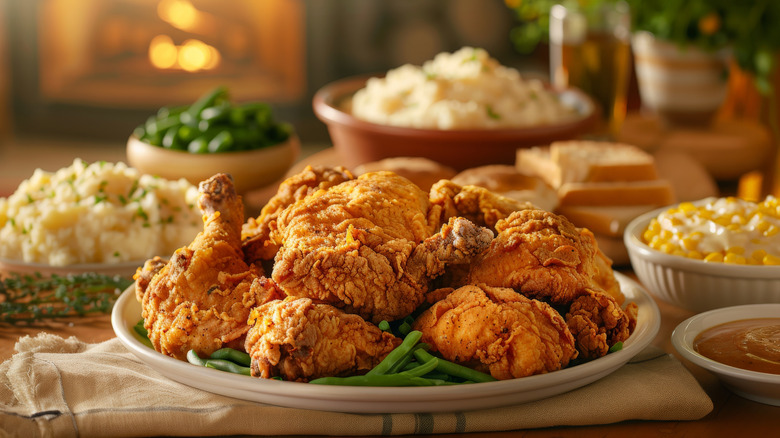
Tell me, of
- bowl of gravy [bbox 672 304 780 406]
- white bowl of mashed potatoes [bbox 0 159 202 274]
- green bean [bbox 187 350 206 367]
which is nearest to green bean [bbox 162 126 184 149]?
white bowl of mashed potatoes [bbox 0 159 202 274]

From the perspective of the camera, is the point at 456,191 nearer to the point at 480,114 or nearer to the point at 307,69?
the point at 480,114

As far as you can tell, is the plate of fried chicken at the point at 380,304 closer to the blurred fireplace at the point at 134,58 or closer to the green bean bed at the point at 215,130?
the green bean bed at the point at 215,130

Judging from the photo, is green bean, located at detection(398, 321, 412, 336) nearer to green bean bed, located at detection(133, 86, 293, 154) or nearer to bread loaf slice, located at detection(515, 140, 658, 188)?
bread loaf slice, located at detection(515, 140, 658, 188)

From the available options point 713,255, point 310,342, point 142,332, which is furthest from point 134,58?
point 310,342

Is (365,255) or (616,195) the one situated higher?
(365,255)

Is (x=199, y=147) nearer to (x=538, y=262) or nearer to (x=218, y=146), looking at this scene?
(x=218, y=146)
